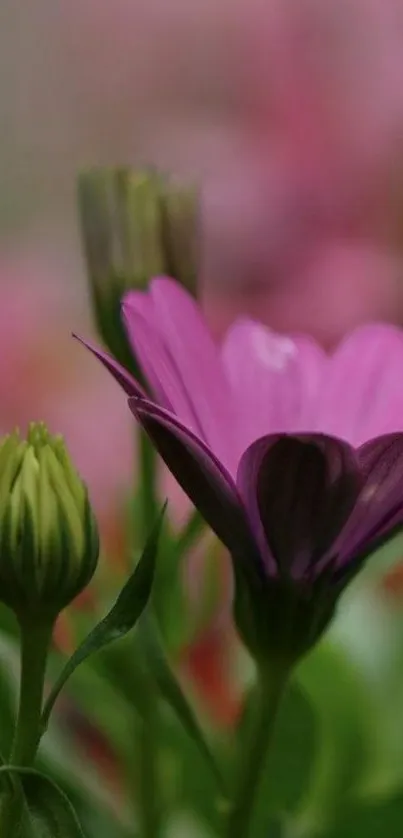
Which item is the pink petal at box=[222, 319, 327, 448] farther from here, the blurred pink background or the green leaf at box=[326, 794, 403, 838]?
the blurred pink background

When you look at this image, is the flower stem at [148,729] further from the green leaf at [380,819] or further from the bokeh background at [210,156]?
the bokeh background at [210,156]

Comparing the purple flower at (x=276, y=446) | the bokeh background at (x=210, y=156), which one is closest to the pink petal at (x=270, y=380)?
the purple flower at (x=276, y=446)

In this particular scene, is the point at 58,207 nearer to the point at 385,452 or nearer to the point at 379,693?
the point at 379,693

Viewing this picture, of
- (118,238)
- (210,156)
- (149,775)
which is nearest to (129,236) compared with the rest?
(118,238)

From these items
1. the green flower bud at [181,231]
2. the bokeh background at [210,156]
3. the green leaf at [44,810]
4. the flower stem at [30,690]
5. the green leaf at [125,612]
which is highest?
the green flower bud at [181,231]

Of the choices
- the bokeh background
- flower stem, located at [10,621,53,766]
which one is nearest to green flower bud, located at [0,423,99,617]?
flower stem, located at [10,621,53,766]

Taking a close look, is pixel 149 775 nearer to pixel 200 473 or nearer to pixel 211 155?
pixel 200 473
